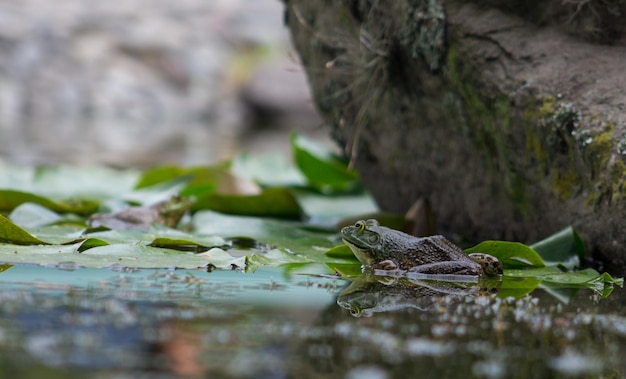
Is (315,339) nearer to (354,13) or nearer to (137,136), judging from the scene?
(354,13)

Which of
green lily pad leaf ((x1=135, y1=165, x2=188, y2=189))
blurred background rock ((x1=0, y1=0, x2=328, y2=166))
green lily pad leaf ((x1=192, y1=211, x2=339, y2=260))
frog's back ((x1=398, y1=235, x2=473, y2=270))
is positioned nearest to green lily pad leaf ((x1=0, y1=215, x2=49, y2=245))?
green lily pad leaf ((x1=192, y1=211, x2=339, y2=260))

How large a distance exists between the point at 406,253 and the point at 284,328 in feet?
3.08

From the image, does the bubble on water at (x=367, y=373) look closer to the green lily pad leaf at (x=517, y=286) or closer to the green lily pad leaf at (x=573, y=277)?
the green lily pad leaf at (x=517, y=286)

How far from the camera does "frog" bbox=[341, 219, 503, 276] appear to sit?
2.31 m

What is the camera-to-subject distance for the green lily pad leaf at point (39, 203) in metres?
3.14

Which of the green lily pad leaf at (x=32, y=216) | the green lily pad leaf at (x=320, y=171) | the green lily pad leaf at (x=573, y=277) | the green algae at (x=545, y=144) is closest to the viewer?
the green lily pad leaf at (x=573, y=277)

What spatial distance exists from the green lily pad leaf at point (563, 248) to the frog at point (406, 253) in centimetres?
27

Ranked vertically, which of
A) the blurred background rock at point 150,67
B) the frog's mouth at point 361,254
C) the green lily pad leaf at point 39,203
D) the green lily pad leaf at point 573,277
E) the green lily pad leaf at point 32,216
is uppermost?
the blurred background rock at point 150,67

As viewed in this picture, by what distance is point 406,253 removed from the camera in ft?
7.92

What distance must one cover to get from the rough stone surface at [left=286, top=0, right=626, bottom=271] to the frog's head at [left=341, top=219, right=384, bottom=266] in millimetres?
578

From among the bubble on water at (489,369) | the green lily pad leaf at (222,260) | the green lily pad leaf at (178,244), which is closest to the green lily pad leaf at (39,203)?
the green lily pad leaf at (178,244)

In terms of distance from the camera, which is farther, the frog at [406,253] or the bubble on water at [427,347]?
the frog at [406,253]

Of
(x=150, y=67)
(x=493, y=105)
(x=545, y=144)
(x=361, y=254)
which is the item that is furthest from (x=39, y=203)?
(x=150, y=67)

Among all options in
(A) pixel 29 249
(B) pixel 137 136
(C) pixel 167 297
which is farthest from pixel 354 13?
(B) pixel 137 136
